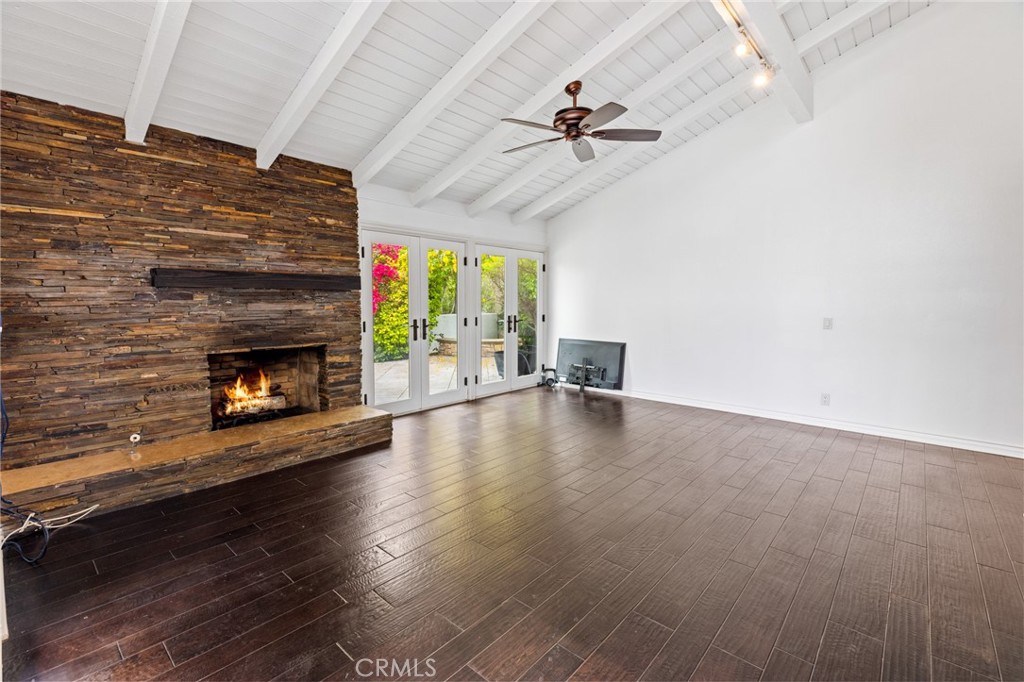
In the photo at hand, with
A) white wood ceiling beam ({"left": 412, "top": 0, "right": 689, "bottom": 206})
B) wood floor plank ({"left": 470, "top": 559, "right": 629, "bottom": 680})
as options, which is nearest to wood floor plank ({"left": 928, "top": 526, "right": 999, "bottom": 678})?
wood floor plank ({"left": 470, "top": 559, "right": 629, "bottom": 680})

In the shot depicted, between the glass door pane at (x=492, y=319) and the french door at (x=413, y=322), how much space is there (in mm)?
387

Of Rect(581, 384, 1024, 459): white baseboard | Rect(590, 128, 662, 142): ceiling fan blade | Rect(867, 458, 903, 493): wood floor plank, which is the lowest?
Rect(867, 458, 903, 493): wood floor plank

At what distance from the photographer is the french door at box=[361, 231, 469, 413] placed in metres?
5.41

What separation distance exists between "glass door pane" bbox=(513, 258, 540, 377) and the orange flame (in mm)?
3629

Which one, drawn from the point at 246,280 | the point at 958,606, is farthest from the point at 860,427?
the point at 246,280

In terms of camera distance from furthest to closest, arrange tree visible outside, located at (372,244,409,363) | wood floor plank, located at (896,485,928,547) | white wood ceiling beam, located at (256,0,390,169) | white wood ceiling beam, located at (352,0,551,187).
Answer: tree visible outside, located at (372,244,409,363) < white wood ceiling beam, located at (352,0,551,187) < white wood ceiling beam, located at (256,0,390,169) < wood floor plank, located at (896,485,928,547)

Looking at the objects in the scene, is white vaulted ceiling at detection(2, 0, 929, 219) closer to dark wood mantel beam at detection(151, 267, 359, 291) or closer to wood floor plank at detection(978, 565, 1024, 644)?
dark wood mantel beam at detection(151, 267, 359, 291)

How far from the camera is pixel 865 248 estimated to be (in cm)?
483

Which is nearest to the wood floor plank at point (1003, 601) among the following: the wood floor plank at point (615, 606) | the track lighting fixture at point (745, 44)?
the wood floor plank at point (615, 606)

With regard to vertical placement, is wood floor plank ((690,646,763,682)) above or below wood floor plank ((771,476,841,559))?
below

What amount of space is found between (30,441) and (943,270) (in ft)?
25.0

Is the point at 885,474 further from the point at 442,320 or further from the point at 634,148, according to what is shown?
the point at 442,320

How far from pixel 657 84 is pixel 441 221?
2924mm

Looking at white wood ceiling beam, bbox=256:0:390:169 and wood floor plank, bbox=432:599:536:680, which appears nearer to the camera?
wood floor plank, bbox=432:599:536:680
